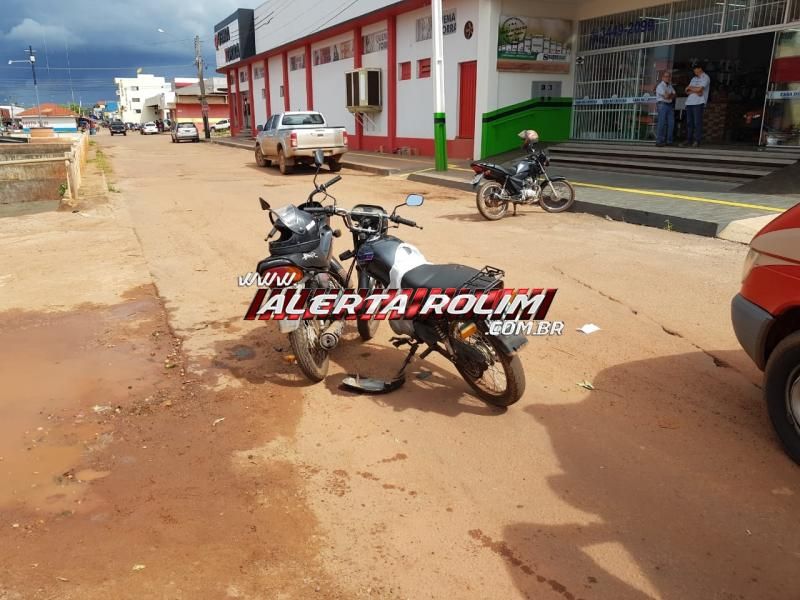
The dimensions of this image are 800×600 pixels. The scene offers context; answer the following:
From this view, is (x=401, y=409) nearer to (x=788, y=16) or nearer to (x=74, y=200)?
(x=74, y=200)

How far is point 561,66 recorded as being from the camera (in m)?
19.5

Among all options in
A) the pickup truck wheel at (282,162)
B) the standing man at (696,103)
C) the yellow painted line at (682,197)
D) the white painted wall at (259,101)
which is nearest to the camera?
the yellow painted line at (682,197)

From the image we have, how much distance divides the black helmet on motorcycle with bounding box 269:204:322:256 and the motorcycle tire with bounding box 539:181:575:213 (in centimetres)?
785

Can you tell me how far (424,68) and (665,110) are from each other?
30.2 feet

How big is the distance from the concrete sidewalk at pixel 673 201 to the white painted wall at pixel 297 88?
19421 mm

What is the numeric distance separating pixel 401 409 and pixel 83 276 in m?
5.25

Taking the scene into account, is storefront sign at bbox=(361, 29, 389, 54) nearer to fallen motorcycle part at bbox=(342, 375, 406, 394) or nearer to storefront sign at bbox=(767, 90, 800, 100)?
storefront sign at bbox=(767, 90, 800, 100)

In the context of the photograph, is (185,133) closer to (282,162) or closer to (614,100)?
(282,162)

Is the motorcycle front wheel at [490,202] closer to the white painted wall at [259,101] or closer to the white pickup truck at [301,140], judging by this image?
the white pickup truck at [301,140]

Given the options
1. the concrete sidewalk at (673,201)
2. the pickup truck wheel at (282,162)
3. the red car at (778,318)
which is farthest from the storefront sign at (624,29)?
the red car at (778,318)

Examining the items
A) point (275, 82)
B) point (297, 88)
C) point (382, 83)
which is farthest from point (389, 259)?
point (275, 82)

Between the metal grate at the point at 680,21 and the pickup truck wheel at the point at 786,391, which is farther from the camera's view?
the metal grate at the point at 680,21

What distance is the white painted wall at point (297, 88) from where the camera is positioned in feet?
109

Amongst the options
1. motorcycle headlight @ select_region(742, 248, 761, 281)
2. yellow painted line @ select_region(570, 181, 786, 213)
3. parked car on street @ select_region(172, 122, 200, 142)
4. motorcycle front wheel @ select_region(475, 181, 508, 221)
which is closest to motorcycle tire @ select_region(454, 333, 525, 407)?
motorcycle headlight @ select_region(742, 248, 761, 281)
